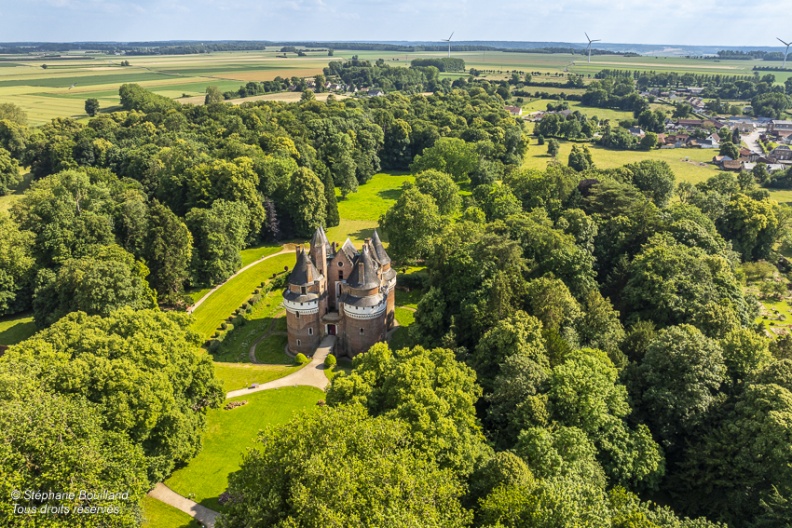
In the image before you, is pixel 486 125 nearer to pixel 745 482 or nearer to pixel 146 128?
pixel 146 128

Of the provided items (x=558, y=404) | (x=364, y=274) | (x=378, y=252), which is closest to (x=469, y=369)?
(x=558, y=404)

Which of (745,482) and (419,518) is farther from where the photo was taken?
(745,482)

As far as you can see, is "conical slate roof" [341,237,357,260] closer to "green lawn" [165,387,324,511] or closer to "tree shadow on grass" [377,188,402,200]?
"green lawn" [165,387,324,511]

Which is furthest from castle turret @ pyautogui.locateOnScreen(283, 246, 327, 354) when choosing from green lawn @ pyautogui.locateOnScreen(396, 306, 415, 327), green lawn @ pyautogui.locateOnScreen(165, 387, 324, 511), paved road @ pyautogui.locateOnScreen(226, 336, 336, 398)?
green lawn @ pyautogui.locateOnScreen(396, 306, 415, 327)

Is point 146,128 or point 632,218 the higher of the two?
point 146,128

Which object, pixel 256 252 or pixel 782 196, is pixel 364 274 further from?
pixel 782 196

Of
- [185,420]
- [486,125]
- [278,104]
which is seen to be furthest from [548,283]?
[278,104]

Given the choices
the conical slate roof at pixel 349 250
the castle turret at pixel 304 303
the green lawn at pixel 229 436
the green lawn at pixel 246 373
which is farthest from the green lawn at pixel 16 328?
the conical slate roof at pixel 349 250
